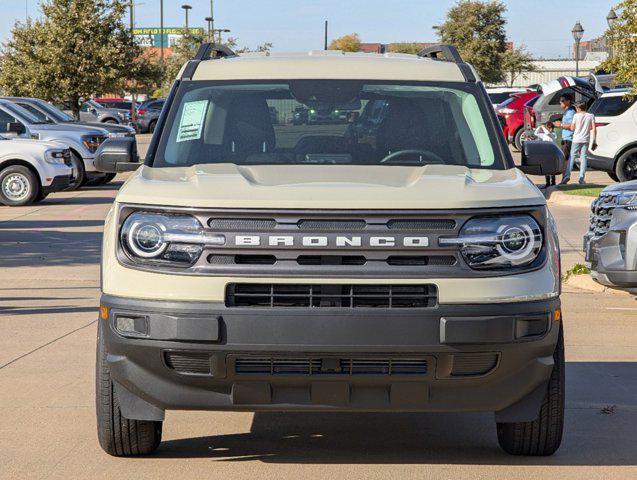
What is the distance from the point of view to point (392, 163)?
604cm

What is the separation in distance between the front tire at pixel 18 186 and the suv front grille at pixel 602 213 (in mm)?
12768

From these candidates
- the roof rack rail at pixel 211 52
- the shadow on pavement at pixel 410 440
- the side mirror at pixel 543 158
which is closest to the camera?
the shadow on pavement at pixel 410 440

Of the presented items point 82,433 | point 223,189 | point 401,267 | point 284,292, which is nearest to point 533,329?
point 401,267

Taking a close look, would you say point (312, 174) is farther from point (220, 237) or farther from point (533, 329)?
point (533, 329)

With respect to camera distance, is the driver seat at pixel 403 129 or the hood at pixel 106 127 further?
the hood at pixel 106 127

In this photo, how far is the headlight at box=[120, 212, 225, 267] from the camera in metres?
5.03

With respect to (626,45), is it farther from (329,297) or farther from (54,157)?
(329,297)

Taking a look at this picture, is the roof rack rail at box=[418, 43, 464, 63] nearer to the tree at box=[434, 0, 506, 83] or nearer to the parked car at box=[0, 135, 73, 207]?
the parked car at box=[0, 135, 73, 207]

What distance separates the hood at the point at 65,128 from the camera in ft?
80.2

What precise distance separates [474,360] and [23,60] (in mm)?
42172

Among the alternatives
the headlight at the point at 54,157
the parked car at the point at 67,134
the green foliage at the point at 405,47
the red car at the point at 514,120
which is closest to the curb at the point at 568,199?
the headlight at the point at 54,157

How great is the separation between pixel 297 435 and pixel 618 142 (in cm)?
1971

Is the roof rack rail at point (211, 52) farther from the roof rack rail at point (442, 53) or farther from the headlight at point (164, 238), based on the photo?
the headlight at point (164, 238)

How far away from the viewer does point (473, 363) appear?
16.5 feet
